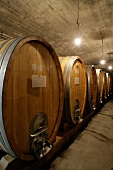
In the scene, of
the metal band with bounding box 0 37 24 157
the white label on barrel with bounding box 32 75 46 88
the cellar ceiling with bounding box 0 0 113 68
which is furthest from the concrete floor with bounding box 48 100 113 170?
the cellar ceiling with bounding box 0 0 113 68

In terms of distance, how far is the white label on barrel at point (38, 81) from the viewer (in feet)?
4.59

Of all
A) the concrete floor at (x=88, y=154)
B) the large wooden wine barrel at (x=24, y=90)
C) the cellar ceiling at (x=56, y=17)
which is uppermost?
the cellar ceiling at (x=56, y=17)

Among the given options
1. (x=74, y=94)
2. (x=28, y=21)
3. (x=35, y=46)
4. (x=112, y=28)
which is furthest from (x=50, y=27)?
(x=35, y=46)

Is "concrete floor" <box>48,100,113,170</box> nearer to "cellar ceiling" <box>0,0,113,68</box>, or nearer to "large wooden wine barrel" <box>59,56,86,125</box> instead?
"large wooden wine barrel" <box>59,56,86,125</box>

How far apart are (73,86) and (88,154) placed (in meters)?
1.23

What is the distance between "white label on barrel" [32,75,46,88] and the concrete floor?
1.26 meters

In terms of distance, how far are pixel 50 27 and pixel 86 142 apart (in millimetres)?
3343

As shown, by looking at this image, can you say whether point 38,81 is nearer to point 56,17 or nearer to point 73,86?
point 73,86

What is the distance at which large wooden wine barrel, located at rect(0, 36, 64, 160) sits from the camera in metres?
1.05

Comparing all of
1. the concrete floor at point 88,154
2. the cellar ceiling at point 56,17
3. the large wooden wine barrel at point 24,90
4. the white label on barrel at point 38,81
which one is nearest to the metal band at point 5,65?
the large wooden wine barrel at point 24,90

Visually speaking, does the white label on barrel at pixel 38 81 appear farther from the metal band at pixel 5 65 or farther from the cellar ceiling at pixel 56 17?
the cellar ceiling at pixel 56 17

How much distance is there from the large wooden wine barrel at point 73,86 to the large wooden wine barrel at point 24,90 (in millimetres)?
358

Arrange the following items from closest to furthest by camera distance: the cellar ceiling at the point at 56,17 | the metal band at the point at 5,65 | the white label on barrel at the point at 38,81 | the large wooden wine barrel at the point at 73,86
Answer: the metal band at the point at 5,65
the white label on barrel at the point at 38,81
the large wooden wine barrel at the point at 73,86
the cellar ceiling at the point at 56,17

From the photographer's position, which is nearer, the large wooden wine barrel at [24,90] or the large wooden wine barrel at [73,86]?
the large wooden wine barrel at [24,90]
